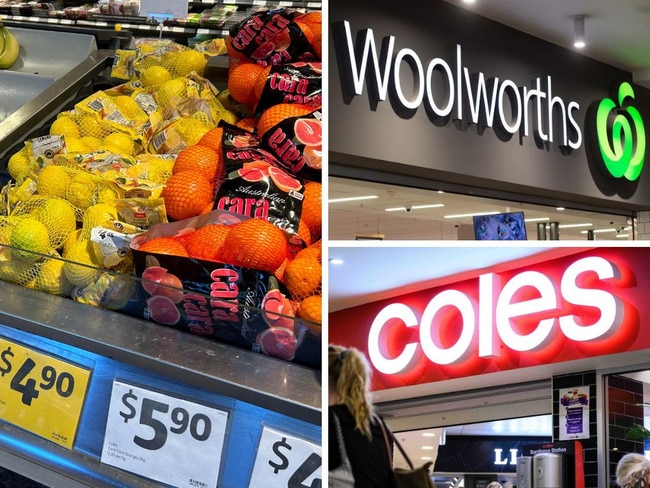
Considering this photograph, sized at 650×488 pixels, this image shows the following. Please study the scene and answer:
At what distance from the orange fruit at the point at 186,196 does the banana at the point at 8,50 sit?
1252mm

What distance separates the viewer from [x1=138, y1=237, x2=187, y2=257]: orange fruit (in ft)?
3.05

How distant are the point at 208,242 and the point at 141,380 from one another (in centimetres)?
20

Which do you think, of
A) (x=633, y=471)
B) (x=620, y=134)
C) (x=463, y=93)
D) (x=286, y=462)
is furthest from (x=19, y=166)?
(x=620, y=134)

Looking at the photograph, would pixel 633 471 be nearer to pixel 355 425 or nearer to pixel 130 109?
pixel 355 425

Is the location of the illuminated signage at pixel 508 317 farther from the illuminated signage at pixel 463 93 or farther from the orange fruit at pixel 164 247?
the illuminated signage at pixel 463 93

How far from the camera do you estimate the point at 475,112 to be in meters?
4.31

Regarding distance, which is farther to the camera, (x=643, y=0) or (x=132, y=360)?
(x=643, y=0)

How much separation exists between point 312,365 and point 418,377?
6.2 inches

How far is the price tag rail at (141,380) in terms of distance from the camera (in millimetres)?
741

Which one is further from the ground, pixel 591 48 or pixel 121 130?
pixel 591 48

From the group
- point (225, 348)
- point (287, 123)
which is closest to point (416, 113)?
point (287, 123)

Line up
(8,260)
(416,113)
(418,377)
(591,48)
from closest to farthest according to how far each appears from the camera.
Answer: (418,377) < (8,260) < (416,113) < (591,48)

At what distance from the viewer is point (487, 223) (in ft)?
11.7

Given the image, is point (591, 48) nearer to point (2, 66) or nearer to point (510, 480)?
point (2, 66)
